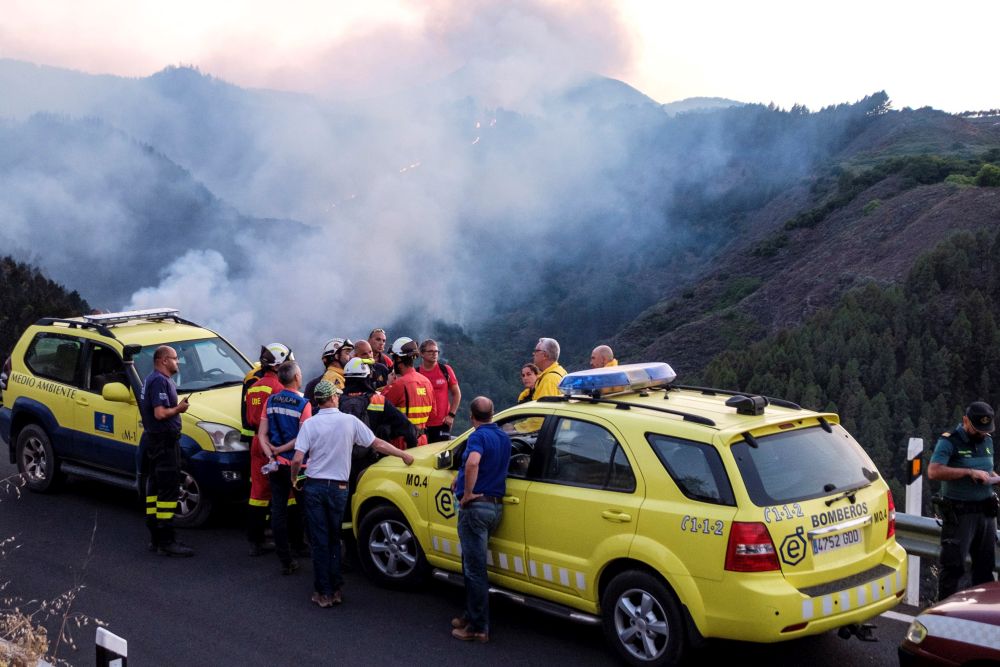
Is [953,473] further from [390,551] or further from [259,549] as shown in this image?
[259,549]

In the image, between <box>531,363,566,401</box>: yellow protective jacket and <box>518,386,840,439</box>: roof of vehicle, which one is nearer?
<box>518,386,840,439</box>: roof of vehicle

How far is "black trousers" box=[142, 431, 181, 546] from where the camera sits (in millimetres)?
8039

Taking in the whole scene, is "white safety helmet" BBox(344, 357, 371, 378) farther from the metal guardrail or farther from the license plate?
the metal guardrail

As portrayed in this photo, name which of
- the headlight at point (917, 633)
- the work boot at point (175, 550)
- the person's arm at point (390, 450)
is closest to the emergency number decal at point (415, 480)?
the person's arm at point (390, 450)

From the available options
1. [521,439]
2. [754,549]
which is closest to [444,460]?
[521,439]

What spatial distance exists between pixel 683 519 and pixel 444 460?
6.75 ft

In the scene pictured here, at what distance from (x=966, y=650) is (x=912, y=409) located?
17.6 meters

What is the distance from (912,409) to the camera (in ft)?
68.3

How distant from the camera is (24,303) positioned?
20031 mm

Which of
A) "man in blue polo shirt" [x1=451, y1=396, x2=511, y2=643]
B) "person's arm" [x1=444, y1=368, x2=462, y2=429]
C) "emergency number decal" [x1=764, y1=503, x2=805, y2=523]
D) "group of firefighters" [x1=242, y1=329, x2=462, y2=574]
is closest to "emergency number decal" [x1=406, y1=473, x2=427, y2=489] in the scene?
"group of firefighters" [x1=242, y1=329, x2=462, y2=574]

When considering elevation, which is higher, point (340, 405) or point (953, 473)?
point (340, 405)

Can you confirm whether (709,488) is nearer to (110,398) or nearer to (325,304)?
(110,398)

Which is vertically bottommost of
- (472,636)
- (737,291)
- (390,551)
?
(472,636)

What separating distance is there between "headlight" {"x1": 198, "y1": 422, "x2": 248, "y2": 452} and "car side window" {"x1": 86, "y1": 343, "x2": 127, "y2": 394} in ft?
3.99
